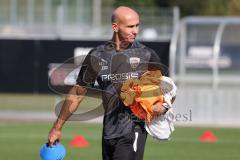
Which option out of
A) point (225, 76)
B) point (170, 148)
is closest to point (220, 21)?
point (225, 76)

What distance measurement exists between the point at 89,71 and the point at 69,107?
0.38m

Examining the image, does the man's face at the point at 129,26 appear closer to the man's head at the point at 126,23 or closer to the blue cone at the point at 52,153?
the man's head at the point at 126,23

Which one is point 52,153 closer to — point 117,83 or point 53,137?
point 53,137

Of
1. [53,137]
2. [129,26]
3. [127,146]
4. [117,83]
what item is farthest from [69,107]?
[129,26]

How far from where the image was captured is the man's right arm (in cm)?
743

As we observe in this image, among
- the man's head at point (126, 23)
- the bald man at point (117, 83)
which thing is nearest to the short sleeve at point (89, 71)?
the bald man at point (117, 83)

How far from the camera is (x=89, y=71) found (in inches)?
299

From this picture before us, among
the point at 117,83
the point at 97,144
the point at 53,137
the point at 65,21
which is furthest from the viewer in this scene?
the point at 65,21

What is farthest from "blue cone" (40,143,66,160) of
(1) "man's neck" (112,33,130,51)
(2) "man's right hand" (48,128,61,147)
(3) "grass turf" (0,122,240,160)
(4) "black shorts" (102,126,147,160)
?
(3) "grass turf" (0,122,240,160)

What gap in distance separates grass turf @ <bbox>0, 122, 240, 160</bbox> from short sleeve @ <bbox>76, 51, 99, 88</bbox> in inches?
249

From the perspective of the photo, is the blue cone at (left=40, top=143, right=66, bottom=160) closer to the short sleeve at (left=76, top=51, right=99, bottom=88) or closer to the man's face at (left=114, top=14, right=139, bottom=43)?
the short sleeve at (left=76, top=51, right=99, bottom=88)

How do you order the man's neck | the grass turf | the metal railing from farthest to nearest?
the metal railing, the grass turf, the man's neck

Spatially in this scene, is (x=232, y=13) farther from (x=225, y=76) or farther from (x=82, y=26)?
(x=225, y=76)

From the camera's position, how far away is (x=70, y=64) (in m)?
8.79
